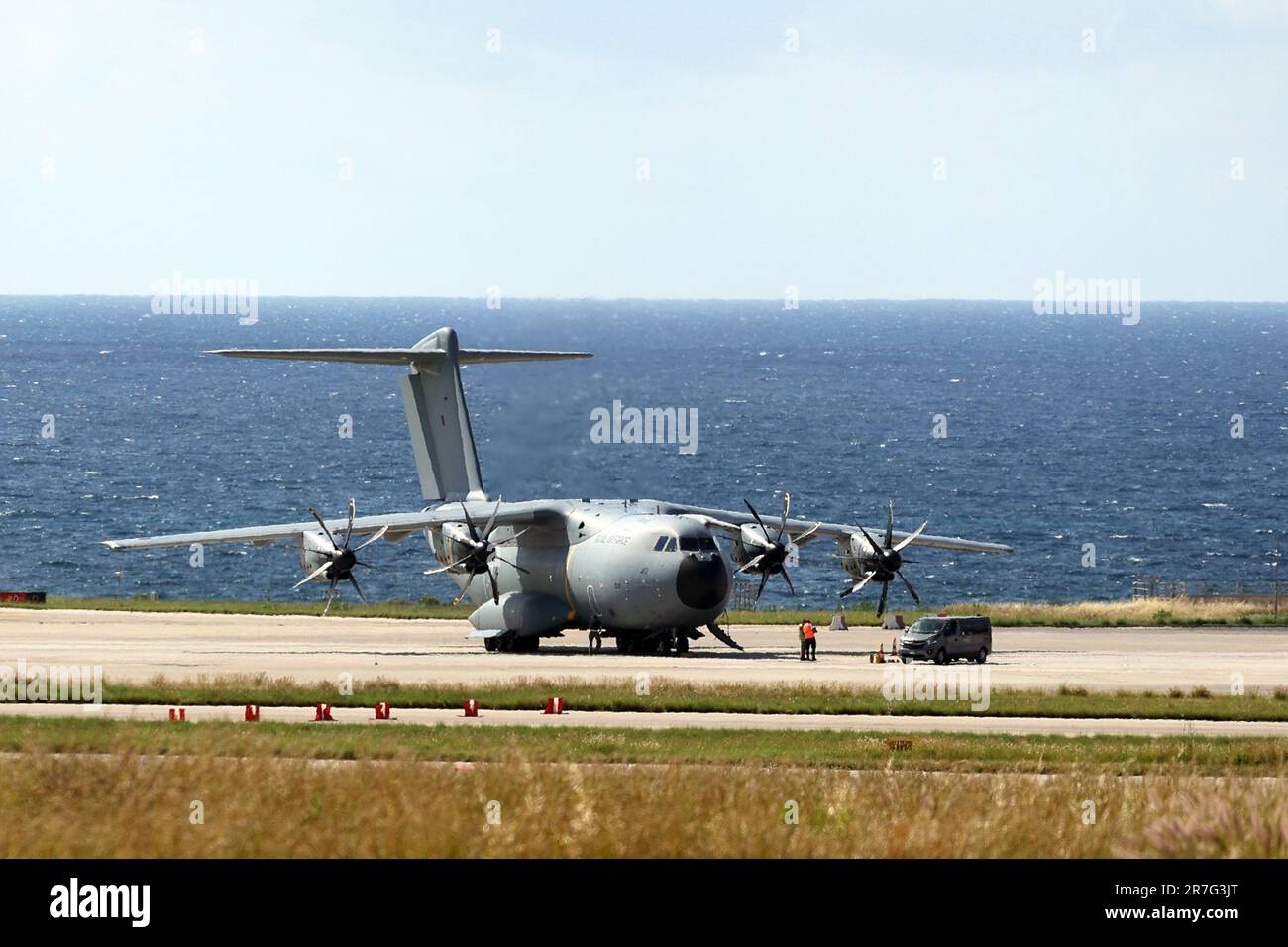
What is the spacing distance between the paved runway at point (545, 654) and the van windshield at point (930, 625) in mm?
1768

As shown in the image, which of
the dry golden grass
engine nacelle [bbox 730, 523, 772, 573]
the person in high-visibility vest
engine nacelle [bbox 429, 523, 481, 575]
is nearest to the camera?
the dry golden grass

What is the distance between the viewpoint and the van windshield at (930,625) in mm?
49125

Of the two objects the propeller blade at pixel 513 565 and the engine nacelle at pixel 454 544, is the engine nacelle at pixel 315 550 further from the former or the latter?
the propeller blade at pixel 513 565

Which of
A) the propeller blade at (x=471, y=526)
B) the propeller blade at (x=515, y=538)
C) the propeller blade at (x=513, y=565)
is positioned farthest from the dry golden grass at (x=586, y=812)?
the propeller blade at (x=515, y=538)

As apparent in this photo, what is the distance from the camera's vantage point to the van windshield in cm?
4912

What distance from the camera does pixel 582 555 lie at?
165ft

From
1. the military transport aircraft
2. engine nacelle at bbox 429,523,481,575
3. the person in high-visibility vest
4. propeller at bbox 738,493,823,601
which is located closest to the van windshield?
the military transport aircraft

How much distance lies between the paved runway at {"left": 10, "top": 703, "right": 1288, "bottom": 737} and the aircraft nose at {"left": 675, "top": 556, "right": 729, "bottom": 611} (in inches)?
485

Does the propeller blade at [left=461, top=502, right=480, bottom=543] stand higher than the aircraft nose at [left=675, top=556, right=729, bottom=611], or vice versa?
the propeller blade at [left=461, top=502, right=480, bottom=543]

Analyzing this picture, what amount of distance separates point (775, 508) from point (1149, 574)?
2470cm

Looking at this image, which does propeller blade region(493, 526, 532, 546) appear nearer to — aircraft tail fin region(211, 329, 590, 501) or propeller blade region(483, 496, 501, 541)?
propeller blade region(483, 496, 501, 541)

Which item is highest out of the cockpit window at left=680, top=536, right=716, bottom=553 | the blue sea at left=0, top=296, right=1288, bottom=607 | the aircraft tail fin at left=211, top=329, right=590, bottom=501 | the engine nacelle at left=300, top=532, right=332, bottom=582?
the aircraft tail fin at left=211, top=329, right=590, bottom=501
